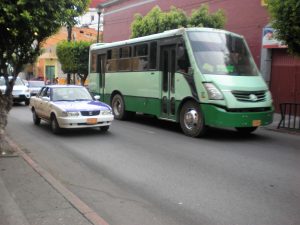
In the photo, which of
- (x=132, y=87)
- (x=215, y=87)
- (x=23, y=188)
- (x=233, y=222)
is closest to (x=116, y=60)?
(x=132, y=87)

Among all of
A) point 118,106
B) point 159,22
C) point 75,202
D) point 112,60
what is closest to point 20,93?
point 112,60

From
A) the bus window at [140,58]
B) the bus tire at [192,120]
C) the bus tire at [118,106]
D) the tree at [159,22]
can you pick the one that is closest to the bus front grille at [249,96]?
the bus tire at [192,120]

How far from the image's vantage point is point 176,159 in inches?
356

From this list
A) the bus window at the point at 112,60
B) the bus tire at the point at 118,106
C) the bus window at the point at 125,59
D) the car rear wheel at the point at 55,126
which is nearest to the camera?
the car rear wheel at the point at 55,126

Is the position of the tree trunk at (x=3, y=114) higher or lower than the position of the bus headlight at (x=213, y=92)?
lower

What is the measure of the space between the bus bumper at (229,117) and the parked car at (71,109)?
2.87m

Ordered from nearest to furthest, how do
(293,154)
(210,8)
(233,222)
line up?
(233,222)
(293,154)
(210,8)

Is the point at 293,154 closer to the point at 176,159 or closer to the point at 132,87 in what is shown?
the point at 176,159

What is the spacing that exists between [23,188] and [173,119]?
705 cm

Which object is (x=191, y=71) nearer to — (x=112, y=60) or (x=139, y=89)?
(x=139, y=89)

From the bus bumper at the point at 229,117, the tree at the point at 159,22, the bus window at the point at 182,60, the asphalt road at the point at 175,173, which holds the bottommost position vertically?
the asphalt road at the point at 175,173

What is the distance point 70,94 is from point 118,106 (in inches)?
135

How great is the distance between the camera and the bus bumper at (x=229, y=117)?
1114 centimetres

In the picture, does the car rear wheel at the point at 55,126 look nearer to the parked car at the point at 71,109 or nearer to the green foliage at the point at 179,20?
the parked car at the point at 71,109
